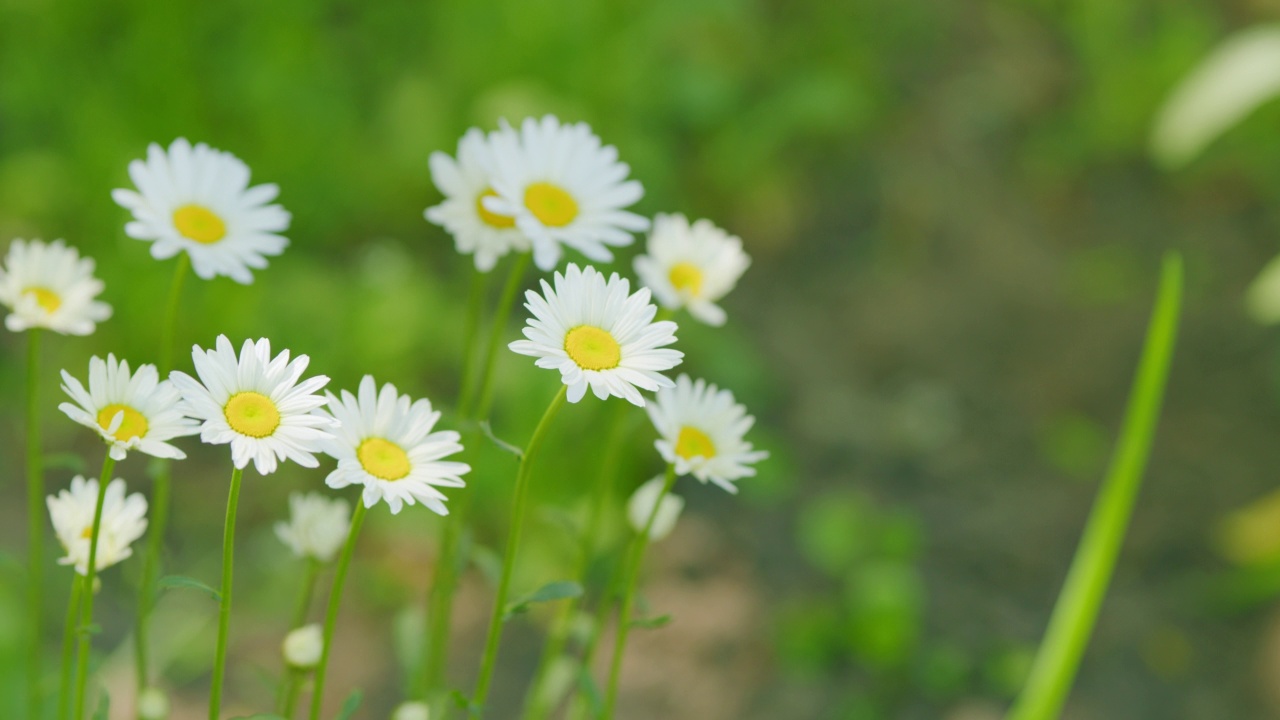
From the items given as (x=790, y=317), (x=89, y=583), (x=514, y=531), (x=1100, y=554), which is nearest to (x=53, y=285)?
(x=89, y=583)

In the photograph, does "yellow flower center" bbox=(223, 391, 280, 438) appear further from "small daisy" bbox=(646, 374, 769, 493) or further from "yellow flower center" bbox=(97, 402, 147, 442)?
"small daisy" bbox=(646, 374, 769, 493)

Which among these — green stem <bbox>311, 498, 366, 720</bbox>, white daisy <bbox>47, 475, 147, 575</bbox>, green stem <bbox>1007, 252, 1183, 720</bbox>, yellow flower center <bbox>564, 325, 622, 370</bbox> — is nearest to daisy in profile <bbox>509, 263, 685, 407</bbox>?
yellow flower center <bbox>564, 325, 622, 370</bbox>

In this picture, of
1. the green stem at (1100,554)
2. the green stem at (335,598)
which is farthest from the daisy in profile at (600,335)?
the green stem at (1100,554)

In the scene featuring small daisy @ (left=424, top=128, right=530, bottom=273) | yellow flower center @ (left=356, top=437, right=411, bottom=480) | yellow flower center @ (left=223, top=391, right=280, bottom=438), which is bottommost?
yellow flower center @ (left=223, top=391, right=280, bottom=438)

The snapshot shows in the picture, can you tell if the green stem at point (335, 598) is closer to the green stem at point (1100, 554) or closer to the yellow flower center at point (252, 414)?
the yellow flower center at point (252, 414)

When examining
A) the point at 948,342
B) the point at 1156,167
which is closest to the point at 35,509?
the point at 948,342

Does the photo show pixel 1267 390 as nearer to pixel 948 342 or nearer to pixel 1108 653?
pixel 948 342

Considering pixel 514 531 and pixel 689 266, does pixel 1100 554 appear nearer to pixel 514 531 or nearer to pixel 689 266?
pixel 689 266
